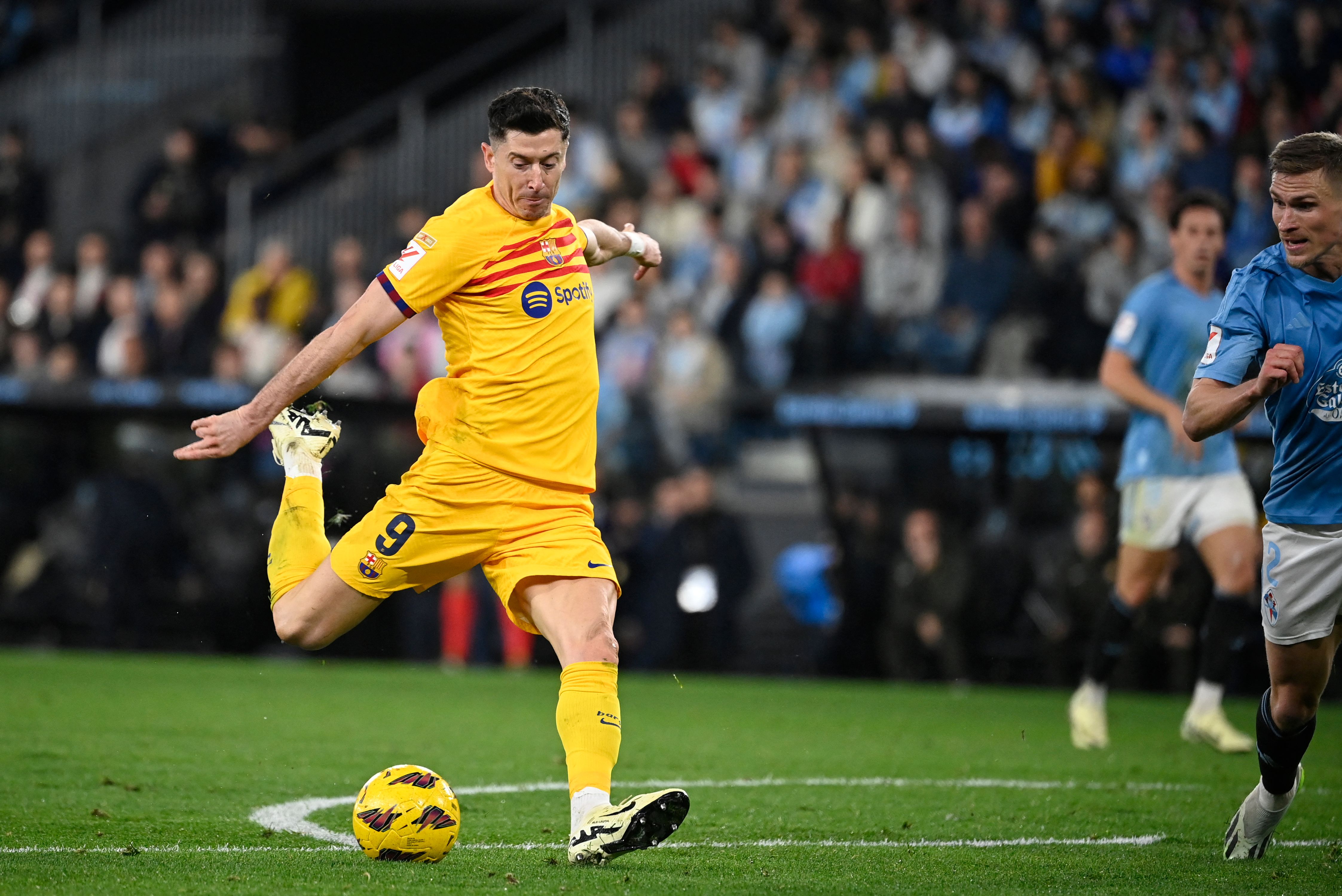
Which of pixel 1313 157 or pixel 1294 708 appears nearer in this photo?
pixel 1313 157

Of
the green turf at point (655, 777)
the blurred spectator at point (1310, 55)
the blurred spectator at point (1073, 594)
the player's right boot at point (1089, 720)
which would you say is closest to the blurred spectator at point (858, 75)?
the blurred spectator at point (1310, 55)

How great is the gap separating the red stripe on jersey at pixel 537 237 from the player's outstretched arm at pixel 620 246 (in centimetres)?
21

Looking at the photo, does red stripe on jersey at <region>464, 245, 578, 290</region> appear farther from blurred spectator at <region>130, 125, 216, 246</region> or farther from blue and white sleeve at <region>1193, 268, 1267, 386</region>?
blurred spectator at <region>130, 125, 216, 246</region>

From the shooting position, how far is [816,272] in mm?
14992

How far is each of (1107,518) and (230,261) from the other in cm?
1020

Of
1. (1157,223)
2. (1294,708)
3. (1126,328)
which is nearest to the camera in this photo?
(1294,708)

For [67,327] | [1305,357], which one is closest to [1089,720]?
[1305,357]

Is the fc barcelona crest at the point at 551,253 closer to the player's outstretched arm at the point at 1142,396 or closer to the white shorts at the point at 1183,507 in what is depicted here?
the player's outstretched arm at the point at 1142,396

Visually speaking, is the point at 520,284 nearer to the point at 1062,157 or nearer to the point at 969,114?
the point at 1062,157

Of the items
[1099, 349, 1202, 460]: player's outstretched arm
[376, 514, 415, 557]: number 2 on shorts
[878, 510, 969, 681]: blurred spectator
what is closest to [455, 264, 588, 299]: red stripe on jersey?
[376, 514, 415, 557]: number 2 on shorts

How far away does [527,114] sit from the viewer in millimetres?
5348

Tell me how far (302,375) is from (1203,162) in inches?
419

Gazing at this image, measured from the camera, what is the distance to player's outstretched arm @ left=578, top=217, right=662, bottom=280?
6.08 m

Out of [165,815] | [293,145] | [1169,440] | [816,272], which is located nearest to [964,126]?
[816,272]
